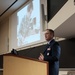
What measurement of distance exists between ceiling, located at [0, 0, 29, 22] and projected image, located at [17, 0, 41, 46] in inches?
8.8

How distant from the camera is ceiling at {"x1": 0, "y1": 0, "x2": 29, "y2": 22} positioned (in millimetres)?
6541

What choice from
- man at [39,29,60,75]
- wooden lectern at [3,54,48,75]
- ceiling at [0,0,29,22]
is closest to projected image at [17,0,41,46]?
ceiling at [0,0,29,22]

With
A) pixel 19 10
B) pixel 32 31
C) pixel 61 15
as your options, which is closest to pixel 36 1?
pixel 32 31

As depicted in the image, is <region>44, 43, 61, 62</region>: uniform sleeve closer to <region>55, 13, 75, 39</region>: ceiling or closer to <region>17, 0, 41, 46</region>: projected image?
<region>55, 13, 75, 39</region>: ceiling

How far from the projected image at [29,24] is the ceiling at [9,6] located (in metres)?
0.22

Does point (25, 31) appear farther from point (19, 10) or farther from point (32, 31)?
point (19, 10)

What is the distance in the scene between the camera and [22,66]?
8.40 ft

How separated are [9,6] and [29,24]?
1432 millimetres

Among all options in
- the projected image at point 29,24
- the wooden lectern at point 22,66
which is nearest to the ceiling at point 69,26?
the wooden lectern at point 22,66

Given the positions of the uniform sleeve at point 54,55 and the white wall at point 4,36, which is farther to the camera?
the white wall at point 4,36

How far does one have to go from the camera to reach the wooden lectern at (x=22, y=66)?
2.45m

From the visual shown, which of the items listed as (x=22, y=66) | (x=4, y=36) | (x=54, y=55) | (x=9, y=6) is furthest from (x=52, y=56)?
(x=4, y=36)

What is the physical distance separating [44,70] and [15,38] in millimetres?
4723

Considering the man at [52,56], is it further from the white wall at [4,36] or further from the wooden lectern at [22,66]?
the white wall at [4,36]
